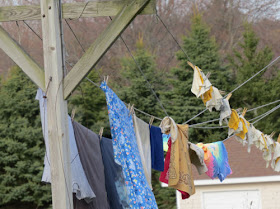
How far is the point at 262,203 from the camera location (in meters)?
14.3

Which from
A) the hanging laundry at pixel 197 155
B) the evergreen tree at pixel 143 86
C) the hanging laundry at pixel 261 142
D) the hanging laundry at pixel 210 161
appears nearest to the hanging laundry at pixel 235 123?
the hanging laundry at pixel 197 155

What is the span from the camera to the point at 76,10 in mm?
4965

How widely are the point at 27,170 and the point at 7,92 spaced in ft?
10.1

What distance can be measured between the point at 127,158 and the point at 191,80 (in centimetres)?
1325

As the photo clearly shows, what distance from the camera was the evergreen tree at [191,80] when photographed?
59.4 ft

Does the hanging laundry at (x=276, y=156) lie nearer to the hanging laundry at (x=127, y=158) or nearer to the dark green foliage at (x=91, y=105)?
the hanging laundry at (x=127, y=158)

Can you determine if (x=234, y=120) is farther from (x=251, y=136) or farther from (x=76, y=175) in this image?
(x=76, y=175)

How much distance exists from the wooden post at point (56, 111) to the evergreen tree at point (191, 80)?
43.7 ft

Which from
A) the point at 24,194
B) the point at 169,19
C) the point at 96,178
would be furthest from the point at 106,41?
the point at 169,19

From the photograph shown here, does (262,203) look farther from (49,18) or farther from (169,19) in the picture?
(169,19)

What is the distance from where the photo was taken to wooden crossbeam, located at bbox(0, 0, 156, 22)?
483cm

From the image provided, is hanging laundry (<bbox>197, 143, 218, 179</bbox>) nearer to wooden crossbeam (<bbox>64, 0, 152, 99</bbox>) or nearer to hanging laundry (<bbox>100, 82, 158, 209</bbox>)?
hanging laundry (<bbox>100, 82, 158, 209</bbox>)

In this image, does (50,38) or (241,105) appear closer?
(50,38)

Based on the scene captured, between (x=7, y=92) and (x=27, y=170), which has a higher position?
(x=7, y=92)
